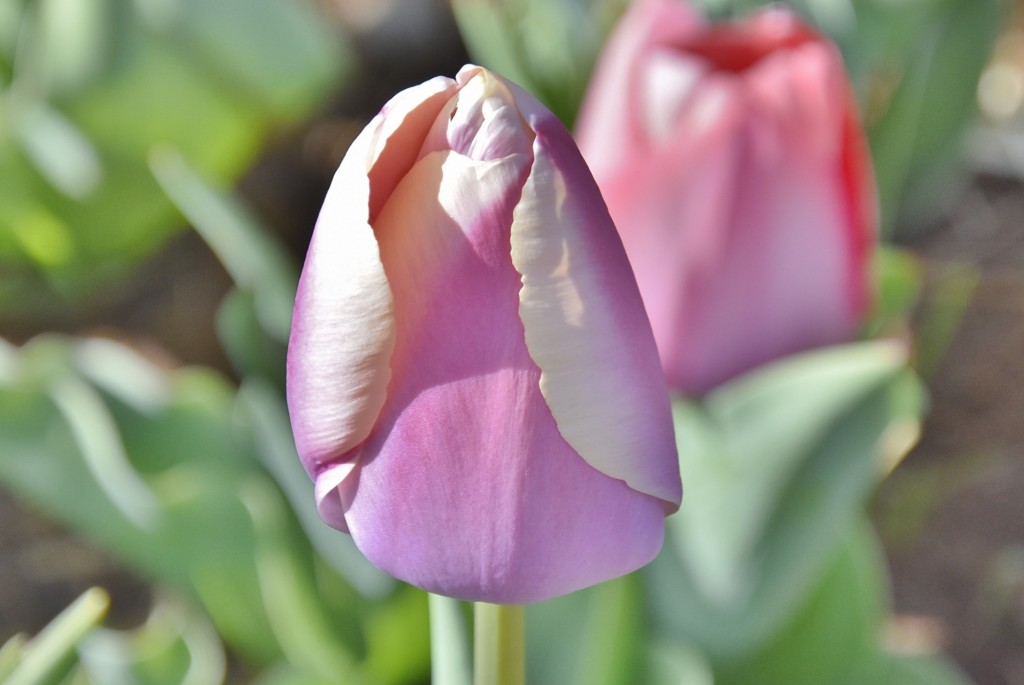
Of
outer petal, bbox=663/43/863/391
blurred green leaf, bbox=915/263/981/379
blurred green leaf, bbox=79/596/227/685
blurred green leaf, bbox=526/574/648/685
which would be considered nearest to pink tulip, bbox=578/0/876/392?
outer petal, bbox=663/43/863/391

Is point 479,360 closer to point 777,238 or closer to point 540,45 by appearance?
point 777,238

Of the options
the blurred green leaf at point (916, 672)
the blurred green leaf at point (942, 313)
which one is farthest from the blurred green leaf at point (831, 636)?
the blurred green leaf at point (942, 313)

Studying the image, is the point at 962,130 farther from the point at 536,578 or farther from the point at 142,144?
the point at 536,578

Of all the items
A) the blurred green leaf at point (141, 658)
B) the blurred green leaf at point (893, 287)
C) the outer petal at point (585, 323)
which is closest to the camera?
the outer petal at point (585, 323)

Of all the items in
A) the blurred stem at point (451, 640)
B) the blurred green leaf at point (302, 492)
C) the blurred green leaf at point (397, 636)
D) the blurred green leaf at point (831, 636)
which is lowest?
the blurred green leaf at point (831, 636)

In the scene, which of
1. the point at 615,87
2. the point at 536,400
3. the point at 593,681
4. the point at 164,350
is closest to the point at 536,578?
the point at 536,400

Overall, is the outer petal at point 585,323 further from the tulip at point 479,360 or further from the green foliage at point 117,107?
the green foliage at point 117,107

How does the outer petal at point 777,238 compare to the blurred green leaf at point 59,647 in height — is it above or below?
below
